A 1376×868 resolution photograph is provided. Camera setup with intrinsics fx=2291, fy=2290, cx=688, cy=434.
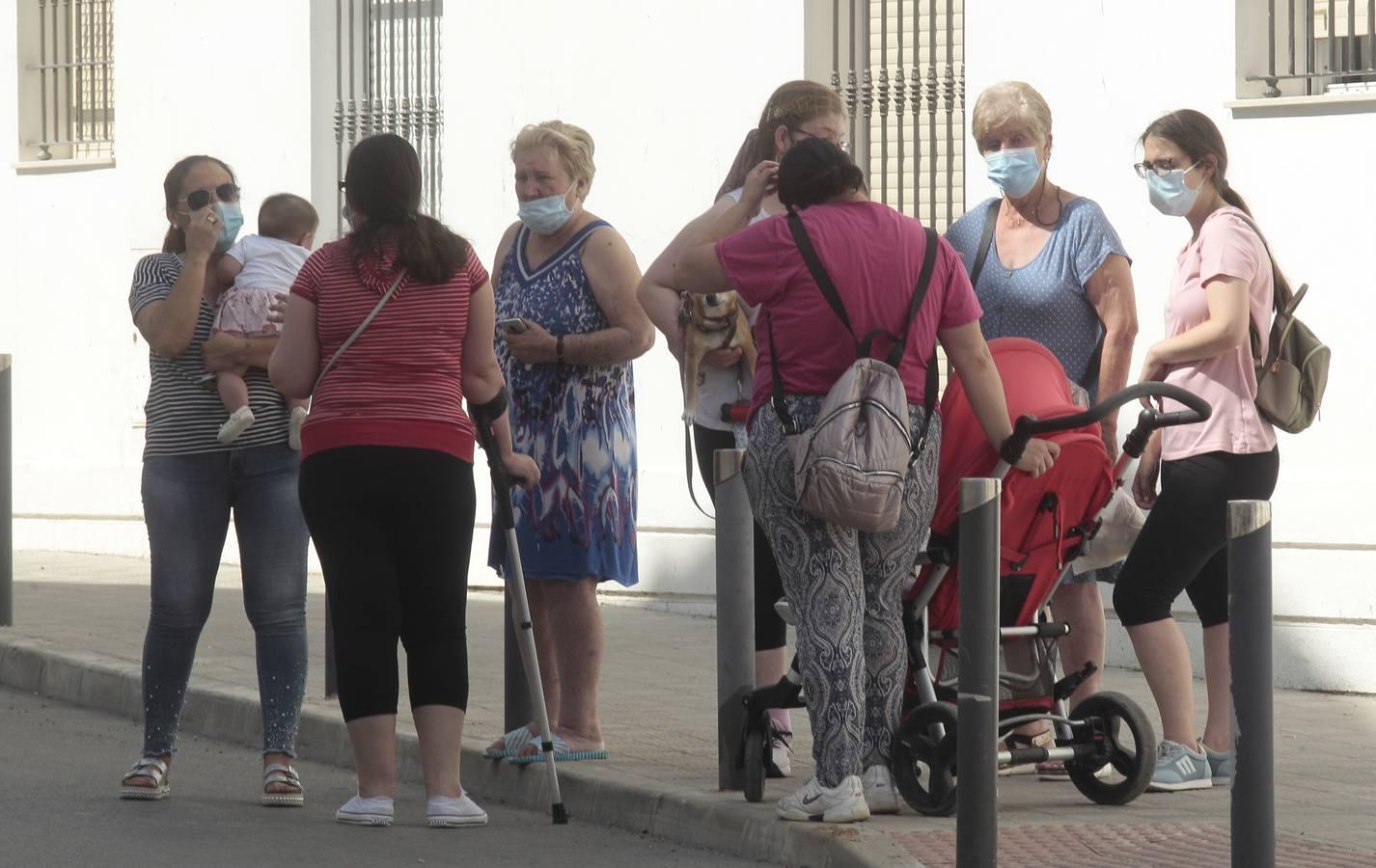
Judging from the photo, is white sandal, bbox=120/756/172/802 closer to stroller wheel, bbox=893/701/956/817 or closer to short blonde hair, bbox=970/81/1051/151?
stroller wheel, bbox=893/701/956/817

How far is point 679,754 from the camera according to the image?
7.20 m

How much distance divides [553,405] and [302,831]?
1.50m

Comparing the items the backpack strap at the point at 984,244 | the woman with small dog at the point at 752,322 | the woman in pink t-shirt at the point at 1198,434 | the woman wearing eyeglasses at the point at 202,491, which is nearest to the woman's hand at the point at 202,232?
the woman wearing eyeglasses at the point at 202,491

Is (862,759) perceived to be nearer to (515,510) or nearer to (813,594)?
(813,594)

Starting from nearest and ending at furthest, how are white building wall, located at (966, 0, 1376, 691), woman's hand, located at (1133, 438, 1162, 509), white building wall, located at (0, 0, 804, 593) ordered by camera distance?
woman's hand, located at (1133, 438, 1162, 509), white building wall, located at (966, 0, 1376, 691), white building wall, located at (0, 0, 804, 593)

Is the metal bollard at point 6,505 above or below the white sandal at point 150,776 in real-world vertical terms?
above

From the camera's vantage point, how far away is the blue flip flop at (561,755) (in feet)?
22.7

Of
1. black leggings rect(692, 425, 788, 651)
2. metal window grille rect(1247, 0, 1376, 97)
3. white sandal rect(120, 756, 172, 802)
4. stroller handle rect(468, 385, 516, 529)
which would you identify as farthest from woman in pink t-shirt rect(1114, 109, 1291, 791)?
metal window grille rect(1247, 0, 1376, 97)

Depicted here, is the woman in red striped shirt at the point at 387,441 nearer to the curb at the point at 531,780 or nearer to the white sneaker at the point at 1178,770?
the curb at the point at 531,780

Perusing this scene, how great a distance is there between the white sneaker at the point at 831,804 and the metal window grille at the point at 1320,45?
16.4 feet

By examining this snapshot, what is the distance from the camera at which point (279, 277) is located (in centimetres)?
693

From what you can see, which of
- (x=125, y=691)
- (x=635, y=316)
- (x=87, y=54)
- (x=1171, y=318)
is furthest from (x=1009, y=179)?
(x=87, y=54)

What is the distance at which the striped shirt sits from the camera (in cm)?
675

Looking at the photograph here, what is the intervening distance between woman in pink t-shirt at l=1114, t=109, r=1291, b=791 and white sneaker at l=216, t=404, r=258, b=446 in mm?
2609
